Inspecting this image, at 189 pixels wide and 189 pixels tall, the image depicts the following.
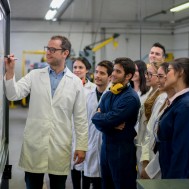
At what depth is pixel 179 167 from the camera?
1.63 m

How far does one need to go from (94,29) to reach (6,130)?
10.4m

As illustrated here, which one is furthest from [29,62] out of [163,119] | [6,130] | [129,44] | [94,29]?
[163,119]

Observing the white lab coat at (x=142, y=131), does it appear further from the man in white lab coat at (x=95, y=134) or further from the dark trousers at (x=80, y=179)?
the dark trousers at (x=80, y=179)

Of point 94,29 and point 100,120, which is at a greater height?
point 94,29

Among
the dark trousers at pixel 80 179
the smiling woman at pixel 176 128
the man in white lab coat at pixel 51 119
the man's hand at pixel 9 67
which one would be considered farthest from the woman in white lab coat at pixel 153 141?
the man's hand at pixel 9 67

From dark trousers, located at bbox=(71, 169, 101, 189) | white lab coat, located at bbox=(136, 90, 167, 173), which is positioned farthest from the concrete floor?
white lab coat, located at bbox=(136, 90, 167, 173)

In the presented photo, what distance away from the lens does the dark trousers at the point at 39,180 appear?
7.35ft

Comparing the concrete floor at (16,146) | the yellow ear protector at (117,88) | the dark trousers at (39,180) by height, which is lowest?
the concrete floor at (16,146)

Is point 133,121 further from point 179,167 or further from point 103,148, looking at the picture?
point 179,167

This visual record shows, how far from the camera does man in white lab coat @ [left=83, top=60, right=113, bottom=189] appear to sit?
2.80 meters

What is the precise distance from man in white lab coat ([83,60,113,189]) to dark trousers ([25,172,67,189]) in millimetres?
554

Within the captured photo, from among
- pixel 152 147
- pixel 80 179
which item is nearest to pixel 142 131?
pixel 152 147

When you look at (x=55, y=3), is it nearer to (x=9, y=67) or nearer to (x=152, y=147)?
(x=9, y=67)

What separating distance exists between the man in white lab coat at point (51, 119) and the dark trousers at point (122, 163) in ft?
0.72
